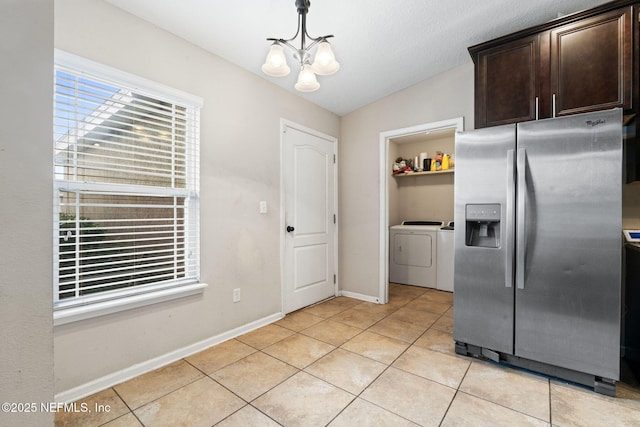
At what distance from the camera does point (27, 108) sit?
691 mm

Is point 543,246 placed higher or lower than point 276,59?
lower

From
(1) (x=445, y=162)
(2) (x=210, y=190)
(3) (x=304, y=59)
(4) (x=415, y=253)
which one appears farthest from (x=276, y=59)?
(4) (x=415, y=253)

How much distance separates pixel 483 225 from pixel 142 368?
269 cm

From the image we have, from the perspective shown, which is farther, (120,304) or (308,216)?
(308,216)

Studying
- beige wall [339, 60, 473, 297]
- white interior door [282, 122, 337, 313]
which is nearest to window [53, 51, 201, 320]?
white interior door [282, 122, 337, 313]

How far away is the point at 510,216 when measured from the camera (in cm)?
197

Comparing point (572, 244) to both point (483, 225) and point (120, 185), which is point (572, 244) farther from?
point (120, 185)

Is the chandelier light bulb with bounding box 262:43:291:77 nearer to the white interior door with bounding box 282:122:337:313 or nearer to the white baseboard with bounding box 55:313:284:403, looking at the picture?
the white interior door with bounding box 282:122:337:313

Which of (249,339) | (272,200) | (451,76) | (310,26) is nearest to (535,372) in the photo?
(249,339)

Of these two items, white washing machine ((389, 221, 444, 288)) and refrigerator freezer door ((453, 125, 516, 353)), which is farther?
white washing machine ((389, 221, 444, 288))

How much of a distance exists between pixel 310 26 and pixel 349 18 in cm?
30

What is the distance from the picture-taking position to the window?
67.1 inches

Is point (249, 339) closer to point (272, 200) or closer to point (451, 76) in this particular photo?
point (272, 200)

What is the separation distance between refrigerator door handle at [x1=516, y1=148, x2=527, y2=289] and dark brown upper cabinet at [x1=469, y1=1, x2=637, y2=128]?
0.50 m
